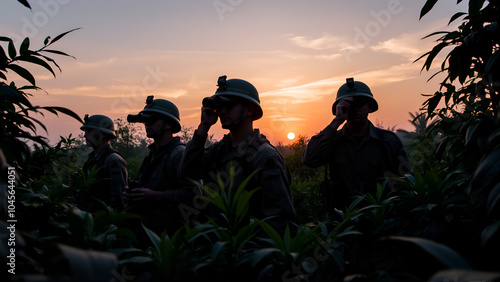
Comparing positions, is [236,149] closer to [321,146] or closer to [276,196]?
[276,196]

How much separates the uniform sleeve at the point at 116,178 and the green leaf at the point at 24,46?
3.40 metres

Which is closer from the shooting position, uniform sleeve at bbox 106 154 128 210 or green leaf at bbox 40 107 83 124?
green leaf at bbox 40 107 83 124

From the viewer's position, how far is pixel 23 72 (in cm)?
206

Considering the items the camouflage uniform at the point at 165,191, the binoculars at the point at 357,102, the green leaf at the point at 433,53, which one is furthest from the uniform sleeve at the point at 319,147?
the green leaf at the point at 433,53

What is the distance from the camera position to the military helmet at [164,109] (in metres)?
5.48

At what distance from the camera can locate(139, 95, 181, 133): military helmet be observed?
5.48m

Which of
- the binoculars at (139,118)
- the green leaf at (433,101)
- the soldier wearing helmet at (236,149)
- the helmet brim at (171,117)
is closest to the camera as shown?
the green leaf at (433,101)

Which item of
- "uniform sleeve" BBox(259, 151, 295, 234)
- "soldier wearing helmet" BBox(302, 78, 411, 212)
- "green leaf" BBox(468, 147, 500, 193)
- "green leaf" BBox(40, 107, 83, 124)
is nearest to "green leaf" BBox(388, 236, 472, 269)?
"green leaf" BBox(468, 147, 500, 193)

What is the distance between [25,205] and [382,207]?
169 centimetres

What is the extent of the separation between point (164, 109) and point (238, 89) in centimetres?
215

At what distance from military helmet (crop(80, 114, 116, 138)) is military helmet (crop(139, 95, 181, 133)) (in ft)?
4.88

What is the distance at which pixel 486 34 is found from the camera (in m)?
1.88

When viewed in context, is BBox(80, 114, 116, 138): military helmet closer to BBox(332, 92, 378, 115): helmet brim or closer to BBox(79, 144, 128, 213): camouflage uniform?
BBox(79, 144, 128, 213): camouflage uniform

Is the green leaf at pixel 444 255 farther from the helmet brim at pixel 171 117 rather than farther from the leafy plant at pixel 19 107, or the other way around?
the helmet brim at pixel 171 117
